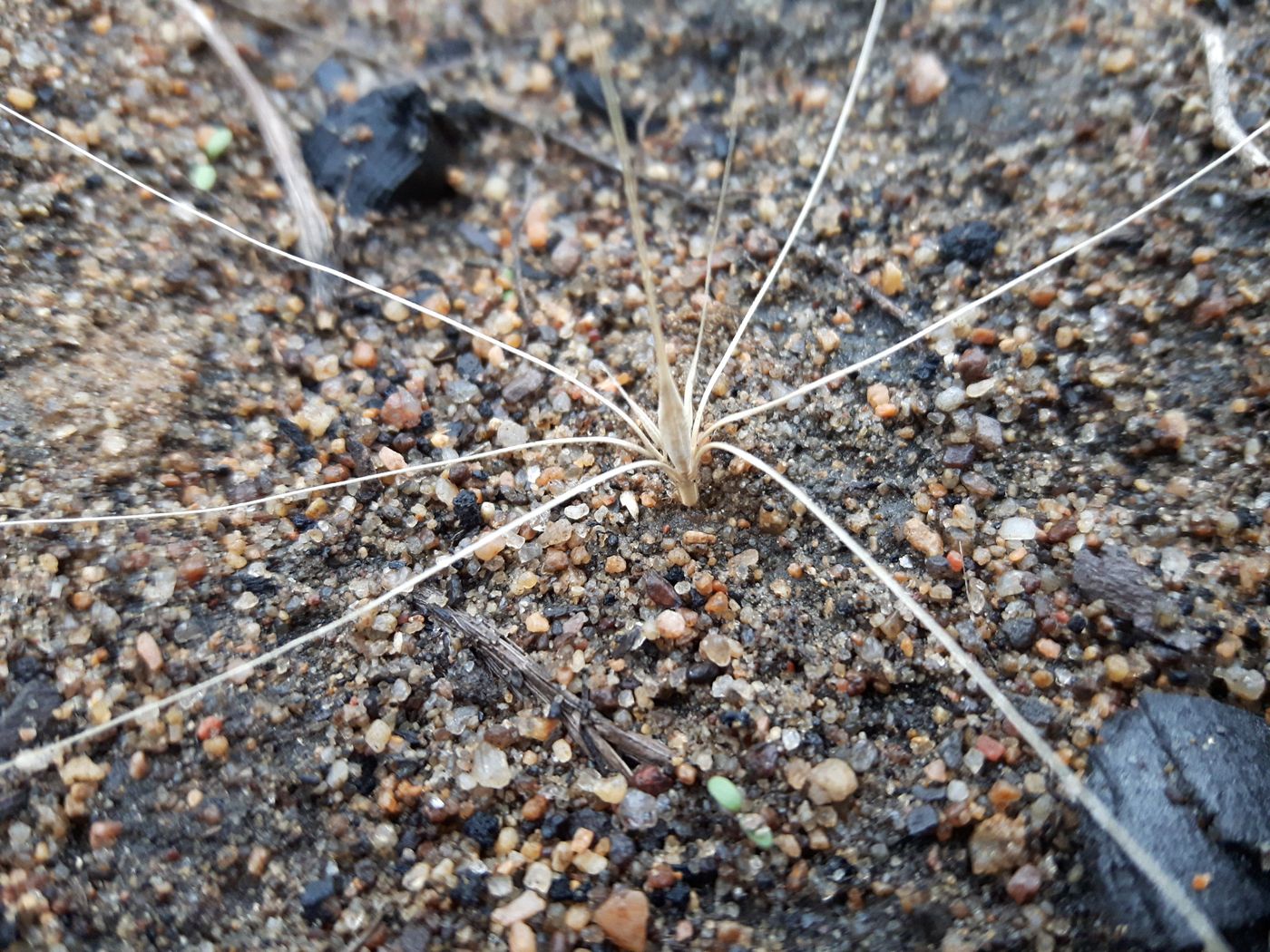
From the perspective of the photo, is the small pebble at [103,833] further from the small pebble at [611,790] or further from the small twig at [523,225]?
the small twig at [523,225]

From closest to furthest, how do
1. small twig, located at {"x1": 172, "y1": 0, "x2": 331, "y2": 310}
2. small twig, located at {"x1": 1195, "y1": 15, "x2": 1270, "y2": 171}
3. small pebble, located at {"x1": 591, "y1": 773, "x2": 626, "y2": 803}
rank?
small pebble, located at {"x1": 591, "y1": 773, "x2": 626, "y2": 803} → small twig, located at {"x1": 1195, "y1": 15, "x2": 1270, "y2": 171} → small twig, located at {"x1": 172, "y1": 0, "x2": 331, "y2": 310}

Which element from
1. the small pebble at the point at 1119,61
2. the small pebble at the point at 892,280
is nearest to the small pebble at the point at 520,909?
the small pebble at the point at 892,280

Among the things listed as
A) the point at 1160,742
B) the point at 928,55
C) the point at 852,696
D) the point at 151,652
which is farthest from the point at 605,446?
the point at 928,55

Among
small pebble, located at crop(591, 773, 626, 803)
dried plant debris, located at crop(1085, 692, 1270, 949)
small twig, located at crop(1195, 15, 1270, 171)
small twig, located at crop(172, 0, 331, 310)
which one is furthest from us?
small twig, located at crop(172, 0, 331, 310)

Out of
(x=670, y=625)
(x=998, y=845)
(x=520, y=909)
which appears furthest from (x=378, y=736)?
(x=998, y=845)

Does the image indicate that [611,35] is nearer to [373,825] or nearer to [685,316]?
[685,316]

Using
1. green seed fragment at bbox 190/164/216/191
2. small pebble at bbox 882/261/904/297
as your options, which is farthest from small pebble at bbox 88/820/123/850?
small pebble at bbox 882/261/904/297

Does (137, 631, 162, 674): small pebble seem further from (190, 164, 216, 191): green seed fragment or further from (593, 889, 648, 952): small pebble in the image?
(190, 164, 216, 191): green seed fragment
